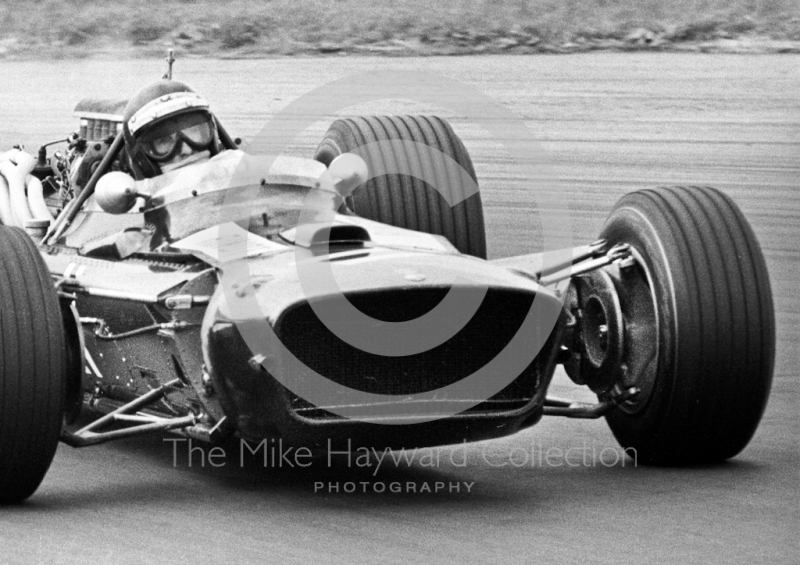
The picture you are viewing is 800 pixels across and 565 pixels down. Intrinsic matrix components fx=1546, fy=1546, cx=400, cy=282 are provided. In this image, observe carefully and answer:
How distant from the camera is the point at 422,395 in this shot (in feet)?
17.8

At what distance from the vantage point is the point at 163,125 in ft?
23.0

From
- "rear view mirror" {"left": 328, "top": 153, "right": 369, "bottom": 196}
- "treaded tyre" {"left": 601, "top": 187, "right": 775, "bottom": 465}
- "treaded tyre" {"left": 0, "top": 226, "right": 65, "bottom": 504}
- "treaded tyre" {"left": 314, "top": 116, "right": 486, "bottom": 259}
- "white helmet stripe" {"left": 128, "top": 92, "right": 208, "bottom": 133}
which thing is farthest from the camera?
"treaded tyre" {"left": 314, "top": 116, "right": 486, "bottom": 259}

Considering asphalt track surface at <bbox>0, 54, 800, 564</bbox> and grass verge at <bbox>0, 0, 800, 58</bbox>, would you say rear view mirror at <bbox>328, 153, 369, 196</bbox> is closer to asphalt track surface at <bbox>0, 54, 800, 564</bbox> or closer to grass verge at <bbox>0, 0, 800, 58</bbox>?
asphalt track surface at <bbox>0, 54, 800, 564</bbox>

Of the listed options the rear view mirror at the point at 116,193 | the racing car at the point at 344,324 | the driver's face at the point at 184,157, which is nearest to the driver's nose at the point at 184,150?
the driver's face at the point at 184,157

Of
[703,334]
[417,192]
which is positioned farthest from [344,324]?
[417,192]

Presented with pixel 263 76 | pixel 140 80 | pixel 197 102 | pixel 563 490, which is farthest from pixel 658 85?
pixel 563 490

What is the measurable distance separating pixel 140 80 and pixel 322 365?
50.7 ft

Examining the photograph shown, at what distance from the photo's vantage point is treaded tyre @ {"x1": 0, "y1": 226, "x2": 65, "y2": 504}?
5547mm

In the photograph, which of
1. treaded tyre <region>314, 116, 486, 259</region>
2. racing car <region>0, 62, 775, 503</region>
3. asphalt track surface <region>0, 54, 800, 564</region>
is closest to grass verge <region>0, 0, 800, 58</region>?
asphalt track surface <region>0, 54, 800, 564</region>

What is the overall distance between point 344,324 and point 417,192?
2862 mm

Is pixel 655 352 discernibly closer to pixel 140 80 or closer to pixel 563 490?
pixel 563 490

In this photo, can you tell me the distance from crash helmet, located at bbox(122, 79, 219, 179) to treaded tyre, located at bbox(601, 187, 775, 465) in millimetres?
2178

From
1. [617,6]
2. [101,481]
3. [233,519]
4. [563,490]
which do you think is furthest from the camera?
[617,6]

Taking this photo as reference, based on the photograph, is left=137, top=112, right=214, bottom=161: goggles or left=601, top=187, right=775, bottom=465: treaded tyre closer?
left=601, top=187, right=775, bottom=465: treaded tyre
